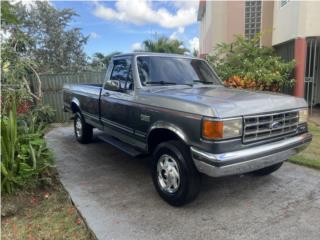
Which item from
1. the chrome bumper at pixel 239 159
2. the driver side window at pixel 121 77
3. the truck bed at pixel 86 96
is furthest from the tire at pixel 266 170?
the truck bed at pixel 86 96

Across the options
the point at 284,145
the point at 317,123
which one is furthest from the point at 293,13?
the point at 284,145

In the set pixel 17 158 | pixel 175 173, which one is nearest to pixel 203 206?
pixel 175 173

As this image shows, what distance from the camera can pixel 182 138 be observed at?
11.8 ft

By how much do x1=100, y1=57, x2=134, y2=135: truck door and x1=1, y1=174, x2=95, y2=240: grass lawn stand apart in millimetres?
1406

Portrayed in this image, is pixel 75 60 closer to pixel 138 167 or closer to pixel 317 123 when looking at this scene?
pixel 138 167

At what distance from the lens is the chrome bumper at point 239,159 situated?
10.7ft

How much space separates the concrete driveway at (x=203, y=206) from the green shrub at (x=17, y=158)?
1.81 ft

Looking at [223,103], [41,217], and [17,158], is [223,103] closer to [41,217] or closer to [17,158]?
[41,217]

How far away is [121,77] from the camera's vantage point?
5230mm

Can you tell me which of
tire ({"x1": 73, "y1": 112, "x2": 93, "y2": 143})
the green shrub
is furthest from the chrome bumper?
tire ({"x1": 73, "y1": 112, "x2": 93, "y2": 143})

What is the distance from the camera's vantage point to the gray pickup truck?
10.9ft

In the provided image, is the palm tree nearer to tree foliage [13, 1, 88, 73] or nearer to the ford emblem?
tree foliage [13, 1, 88, 73]

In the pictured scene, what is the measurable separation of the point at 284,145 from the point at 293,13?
7.55 m

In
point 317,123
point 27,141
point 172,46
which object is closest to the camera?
point 27,141
